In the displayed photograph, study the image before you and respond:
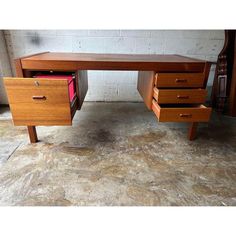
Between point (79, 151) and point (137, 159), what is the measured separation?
370 millimetres

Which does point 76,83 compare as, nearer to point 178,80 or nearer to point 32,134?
point 32,134

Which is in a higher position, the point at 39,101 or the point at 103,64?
the point at 103,64

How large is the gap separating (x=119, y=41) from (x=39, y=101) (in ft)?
3.65

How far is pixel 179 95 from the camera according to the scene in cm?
118

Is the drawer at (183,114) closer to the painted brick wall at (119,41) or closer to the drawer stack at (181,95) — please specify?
the drawer stack at (181,95)

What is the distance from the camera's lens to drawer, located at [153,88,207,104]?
116cm

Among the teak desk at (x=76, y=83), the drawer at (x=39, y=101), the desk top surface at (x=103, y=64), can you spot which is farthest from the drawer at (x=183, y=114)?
the drawer at (x=39, y=101)

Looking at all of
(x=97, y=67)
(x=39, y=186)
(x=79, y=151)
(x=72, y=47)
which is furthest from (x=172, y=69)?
(x=72, y=47)

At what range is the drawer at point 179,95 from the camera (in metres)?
1.16

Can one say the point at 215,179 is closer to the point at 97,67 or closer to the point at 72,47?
the point at 97,67

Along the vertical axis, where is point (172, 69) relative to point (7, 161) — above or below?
above

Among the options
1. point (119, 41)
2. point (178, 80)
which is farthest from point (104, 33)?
point (178, 80)

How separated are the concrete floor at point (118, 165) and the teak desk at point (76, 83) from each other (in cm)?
21
